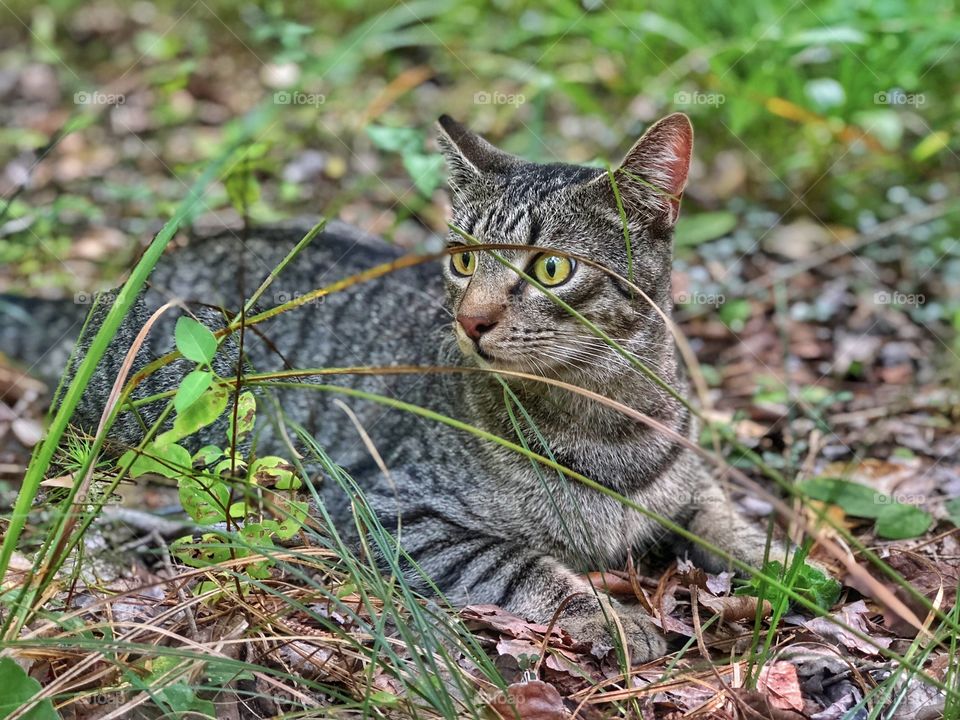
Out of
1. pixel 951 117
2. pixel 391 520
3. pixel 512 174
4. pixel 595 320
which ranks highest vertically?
pixel 951 117

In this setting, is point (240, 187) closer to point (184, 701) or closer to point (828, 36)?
point (184, 701)

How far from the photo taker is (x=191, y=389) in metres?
2.35

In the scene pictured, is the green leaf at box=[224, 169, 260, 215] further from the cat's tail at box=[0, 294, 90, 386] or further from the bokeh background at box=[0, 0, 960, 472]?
the cat's tail at box=[0, 294, 90, 386]

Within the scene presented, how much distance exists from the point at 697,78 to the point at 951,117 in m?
1.53

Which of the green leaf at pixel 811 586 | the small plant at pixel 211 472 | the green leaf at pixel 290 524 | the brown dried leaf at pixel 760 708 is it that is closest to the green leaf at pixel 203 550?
the small plant at pixel 211 472

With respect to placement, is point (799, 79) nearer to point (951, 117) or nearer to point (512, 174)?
point (951, 117)

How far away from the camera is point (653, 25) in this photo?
19.4ft

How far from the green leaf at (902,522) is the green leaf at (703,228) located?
8.05 feet

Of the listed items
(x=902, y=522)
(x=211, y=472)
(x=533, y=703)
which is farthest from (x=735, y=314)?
(x=211, y=472)

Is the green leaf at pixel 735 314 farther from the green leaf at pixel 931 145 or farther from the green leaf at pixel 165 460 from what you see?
the green leaf at pixel 165 460

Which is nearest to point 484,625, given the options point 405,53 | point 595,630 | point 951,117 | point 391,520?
point 595,630

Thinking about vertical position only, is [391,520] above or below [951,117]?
below

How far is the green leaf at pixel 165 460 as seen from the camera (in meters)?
2.58

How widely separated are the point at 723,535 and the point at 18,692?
2489 mm
